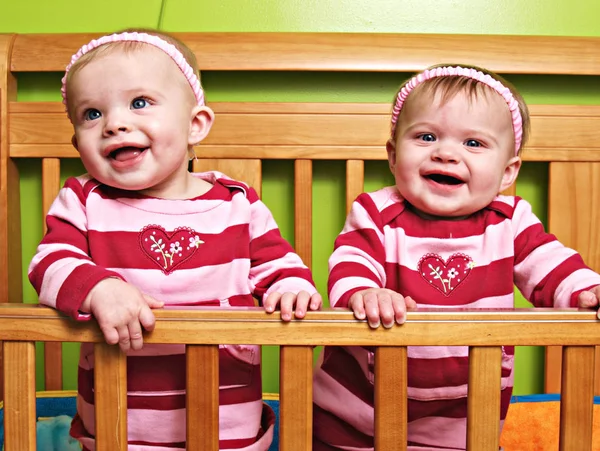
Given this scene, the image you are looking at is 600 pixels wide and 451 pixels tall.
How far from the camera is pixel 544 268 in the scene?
3.09 feet

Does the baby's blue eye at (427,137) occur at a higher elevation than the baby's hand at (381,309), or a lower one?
higher

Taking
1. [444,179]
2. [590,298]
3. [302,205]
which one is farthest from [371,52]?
[590,298]

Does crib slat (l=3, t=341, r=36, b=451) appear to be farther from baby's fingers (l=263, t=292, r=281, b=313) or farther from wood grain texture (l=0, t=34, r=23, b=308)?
wood grain texture (l=0, t=34, r=23, b=308)

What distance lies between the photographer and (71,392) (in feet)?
4.47

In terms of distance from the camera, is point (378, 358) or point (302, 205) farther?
point (302, 205)

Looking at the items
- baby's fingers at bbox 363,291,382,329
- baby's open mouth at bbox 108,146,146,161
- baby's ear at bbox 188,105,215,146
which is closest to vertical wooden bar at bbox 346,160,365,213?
baby's ear at bbox 188,105,215,146

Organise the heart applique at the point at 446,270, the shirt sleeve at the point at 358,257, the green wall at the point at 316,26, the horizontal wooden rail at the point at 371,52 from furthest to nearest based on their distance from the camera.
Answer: the green wall at the point at 316,26
the horizontal wooden rail at the point at 371,52
the heart applique at the point at 446,270
the shirt sleeve at the point at 358,257

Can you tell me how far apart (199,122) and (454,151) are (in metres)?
0.37

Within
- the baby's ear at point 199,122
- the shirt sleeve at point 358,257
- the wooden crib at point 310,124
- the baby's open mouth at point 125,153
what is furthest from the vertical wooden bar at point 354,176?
the baby's open mouth at point 125,153

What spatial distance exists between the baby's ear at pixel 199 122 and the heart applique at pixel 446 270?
0.37m

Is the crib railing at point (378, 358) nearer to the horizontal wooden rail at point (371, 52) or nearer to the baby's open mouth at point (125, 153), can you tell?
the baby's open mouth at point (125, 153)

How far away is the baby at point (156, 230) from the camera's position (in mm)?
873

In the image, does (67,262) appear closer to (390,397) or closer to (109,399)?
(109,399)

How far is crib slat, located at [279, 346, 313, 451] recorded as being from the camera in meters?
0.69
